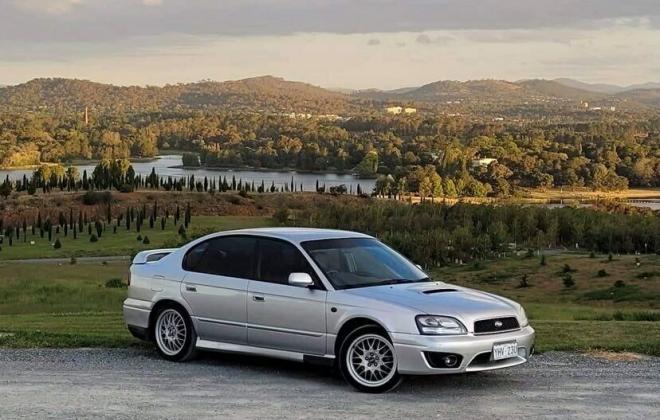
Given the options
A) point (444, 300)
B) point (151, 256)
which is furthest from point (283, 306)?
point (151, 256)

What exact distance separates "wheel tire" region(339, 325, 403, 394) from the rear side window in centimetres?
145

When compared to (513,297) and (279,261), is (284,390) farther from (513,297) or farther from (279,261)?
(513,297)

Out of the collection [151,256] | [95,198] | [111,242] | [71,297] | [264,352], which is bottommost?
[111,242]

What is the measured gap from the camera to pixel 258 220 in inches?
4697

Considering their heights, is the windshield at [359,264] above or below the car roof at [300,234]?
below

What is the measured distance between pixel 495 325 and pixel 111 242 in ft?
303

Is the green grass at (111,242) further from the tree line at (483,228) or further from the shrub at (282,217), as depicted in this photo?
the tree line at (483,228)

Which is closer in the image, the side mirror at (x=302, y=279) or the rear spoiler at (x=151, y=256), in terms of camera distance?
the side mirror at (x=302, y=279)

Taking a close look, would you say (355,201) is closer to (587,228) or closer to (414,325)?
(587,228)

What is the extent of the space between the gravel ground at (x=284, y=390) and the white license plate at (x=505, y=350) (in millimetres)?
346

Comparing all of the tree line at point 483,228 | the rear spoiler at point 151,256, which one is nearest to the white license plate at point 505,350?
the rear spoiler at point 151,256

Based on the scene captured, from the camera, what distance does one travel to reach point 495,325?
8.98 meters

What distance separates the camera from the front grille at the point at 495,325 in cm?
885

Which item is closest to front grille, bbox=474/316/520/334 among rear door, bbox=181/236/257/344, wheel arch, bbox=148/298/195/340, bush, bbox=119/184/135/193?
rear door, bbox=181/236/257/344
